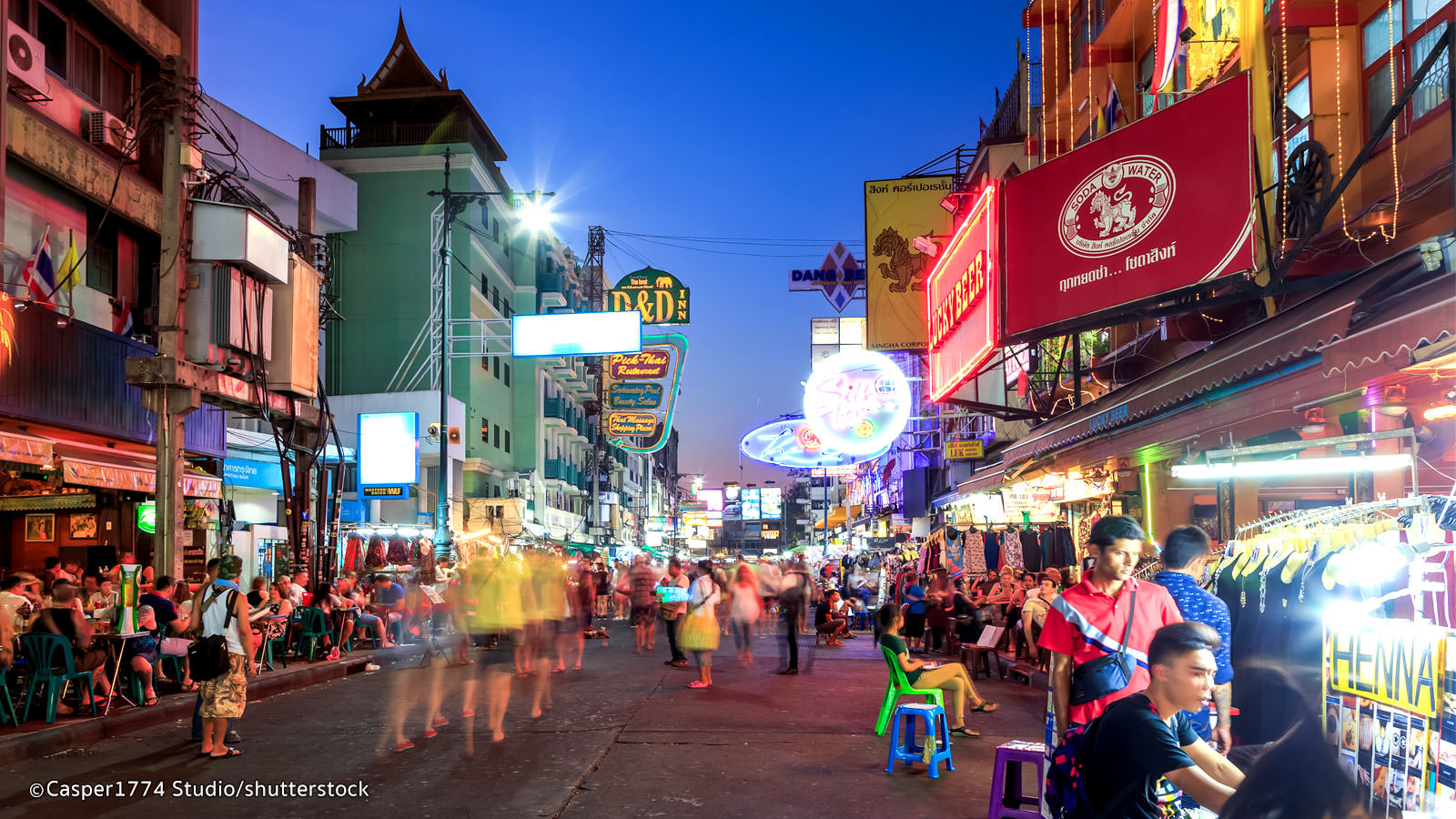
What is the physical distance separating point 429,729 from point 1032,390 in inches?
531

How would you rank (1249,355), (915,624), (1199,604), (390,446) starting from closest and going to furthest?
(1199,604)
(1249,355)
(915,624)
(390,446)

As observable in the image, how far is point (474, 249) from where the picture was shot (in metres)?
40.9

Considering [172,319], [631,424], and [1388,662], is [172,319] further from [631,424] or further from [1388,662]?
[631,424]

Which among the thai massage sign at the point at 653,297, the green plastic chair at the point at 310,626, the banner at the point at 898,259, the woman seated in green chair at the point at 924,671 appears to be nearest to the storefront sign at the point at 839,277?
the thai massage sign at the point at 653,297

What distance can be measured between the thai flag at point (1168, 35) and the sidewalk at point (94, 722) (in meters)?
12.8

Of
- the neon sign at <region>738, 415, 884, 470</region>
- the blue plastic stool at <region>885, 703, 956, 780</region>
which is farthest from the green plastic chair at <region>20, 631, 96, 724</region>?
the neon sign at <region>738, 415, 884, 470</region>

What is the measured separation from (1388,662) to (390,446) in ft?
93.9

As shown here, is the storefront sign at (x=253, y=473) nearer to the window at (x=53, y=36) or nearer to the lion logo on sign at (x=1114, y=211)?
the window at (x=53, y=36)

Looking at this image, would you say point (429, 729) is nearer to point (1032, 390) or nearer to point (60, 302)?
point (60, 302)

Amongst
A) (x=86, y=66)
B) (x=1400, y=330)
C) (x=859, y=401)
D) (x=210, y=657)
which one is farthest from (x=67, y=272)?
(x=1400, y=330)

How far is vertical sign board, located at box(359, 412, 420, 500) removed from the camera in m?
30.2

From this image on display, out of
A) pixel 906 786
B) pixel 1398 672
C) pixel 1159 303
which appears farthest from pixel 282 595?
pixel 1398 672

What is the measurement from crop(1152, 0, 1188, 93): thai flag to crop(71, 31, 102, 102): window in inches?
647

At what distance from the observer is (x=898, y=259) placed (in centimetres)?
2342
